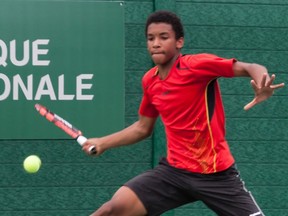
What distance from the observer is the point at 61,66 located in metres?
8.20

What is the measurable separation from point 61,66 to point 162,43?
193 cm

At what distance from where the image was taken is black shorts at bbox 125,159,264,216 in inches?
249

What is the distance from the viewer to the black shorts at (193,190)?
6320mm

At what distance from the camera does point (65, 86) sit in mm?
8195

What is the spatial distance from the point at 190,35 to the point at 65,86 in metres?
1.22

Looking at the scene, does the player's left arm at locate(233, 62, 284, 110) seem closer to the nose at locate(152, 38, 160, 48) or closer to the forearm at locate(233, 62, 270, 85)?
the forearm at locate(233, 62, 270, 85)

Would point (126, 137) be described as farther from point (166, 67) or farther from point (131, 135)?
point (166, 67)

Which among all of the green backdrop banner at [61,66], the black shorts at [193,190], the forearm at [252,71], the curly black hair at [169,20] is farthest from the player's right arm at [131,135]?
the green backdrop banner at [61,66]

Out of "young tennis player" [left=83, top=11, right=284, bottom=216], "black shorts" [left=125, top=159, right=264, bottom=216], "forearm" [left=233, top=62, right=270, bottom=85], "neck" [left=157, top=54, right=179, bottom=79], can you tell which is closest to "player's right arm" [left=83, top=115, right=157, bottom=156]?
"young tennis player" [left=83, top=11, right=284, bottom=216]

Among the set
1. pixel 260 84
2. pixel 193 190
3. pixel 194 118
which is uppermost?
pixel 260 84

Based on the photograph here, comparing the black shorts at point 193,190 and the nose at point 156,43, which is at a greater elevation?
the nose at point 156,43

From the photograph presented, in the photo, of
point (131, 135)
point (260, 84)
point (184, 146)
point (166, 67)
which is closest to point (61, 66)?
point (131, 135)

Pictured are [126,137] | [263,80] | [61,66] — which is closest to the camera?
[263,80]

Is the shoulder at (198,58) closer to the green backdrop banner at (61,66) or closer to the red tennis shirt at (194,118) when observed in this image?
the red tennis shirt at (194,118)
